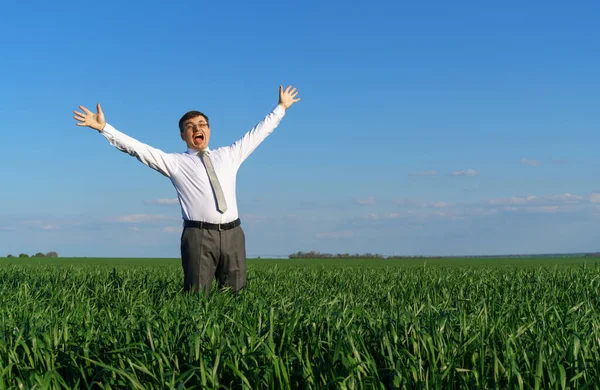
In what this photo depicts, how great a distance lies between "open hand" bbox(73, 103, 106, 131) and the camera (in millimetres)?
6676

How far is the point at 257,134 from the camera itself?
7.37 m

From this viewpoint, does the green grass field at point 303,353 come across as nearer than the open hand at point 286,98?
Yes

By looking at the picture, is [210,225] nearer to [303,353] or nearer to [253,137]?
[253,137]

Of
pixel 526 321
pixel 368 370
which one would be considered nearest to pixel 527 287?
pixel 526 321

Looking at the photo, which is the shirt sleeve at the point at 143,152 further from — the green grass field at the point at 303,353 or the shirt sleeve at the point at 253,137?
the green grass field at the point at 303,353

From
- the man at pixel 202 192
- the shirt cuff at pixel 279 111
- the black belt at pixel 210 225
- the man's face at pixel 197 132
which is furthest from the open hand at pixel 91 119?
the shirt cuff at pixel 279 111

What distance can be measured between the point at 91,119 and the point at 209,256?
213 centimetres

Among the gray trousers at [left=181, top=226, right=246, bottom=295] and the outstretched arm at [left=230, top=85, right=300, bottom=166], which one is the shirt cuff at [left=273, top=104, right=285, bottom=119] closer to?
the outstretched arm at [left=230, top=85, right=300, bottom=166]

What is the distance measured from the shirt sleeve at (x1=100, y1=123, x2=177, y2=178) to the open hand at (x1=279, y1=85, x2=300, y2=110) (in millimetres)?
1650

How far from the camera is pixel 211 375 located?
3143 mm

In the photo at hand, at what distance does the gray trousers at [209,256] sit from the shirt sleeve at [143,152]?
0.81m

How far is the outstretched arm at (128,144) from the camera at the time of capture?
6.69 m

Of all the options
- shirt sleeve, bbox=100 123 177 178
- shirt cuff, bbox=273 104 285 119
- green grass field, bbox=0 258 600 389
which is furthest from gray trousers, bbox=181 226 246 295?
shirt cuff, bbox=273 104 285 119

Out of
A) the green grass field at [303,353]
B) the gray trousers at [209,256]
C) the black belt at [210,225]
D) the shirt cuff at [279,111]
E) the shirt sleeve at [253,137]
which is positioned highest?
the shirt cuff at [279,111]
